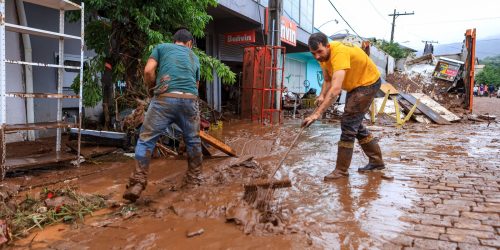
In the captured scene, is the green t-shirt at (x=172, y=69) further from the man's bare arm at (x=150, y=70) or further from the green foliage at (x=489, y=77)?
the green foliage at (x=489, y=77)

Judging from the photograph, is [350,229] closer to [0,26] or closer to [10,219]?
[10,219]

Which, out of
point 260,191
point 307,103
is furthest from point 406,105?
point 260,191

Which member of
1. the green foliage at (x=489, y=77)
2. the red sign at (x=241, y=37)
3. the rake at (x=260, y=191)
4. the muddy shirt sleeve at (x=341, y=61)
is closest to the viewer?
the rake at (x=260, y=191)

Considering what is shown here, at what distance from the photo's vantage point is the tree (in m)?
6.24

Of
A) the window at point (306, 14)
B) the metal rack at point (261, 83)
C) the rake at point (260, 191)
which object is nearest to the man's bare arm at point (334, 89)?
the rake at point (260, 191)

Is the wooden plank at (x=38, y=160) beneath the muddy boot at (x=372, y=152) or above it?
beneath

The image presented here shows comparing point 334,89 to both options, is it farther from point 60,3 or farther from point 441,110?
point 441,110

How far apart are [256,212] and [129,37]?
4733mm

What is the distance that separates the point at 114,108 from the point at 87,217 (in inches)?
164

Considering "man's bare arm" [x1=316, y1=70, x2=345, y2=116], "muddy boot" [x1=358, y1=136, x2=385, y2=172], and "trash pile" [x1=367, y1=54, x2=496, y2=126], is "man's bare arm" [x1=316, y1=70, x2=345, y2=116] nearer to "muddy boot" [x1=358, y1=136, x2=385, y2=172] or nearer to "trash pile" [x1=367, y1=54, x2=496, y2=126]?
"muddy boot" [x1=358, y1=136, x2=385, y2=172]

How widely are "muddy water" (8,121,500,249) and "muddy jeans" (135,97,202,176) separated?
17.7 inches

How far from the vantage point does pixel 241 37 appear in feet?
41.5

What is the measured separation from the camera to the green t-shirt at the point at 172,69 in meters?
3.78

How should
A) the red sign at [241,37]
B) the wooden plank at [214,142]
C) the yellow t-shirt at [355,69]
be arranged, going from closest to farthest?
the yellow t-shirt at [355,69], the wooden plank at [214,142], the red sign at [241,37]
